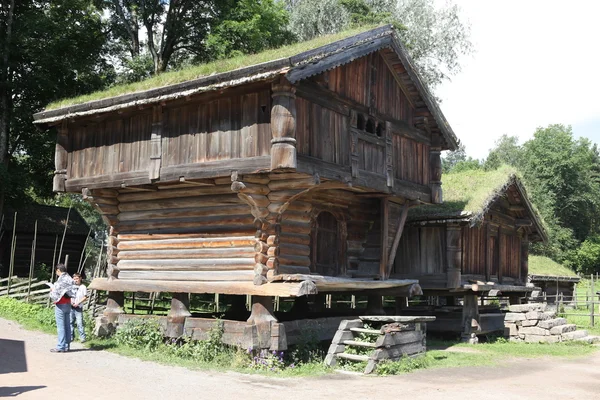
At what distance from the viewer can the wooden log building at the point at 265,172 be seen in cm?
1380

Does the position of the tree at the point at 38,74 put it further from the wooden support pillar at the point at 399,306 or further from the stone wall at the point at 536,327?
the stone wall at the point at 536,327

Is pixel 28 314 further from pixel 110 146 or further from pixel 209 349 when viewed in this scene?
pixel 209 349

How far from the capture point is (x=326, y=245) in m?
17.1

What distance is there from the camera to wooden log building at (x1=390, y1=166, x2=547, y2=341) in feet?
66.9

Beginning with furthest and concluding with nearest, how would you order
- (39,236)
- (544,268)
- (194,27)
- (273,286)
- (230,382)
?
(544,268) < (194,27) < (39,236) < (273,286) < (230,382)

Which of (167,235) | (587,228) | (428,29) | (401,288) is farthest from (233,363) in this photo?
(587,228)

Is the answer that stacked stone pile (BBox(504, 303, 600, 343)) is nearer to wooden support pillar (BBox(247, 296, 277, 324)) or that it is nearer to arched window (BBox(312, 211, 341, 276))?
arched window (BBox(312, 211, 341, 276))

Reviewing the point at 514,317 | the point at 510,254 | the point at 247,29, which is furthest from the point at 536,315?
the point at 247,29

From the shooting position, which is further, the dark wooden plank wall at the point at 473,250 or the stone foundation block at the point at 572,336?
the stone foundation block at the point at 572,336

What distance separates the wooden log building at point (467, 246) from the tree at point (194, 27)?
46.6 ft

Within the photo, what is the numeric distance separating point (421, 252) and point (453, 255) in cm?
111

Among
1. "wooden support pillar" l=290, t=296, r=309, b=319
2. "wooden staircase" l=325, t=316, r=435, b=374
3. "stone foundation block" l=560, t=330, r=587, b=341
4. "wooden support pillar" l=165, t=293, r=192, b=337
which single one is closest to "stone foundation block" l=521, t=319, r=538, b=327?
"stone foundation block" l=560, t=330, r=587, b=341

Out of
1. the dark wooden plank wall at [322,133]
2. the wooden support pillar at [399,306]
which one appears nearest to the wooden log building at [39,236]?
the wooden support pillar at [399,306]

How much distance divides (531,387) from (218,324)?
651cm
